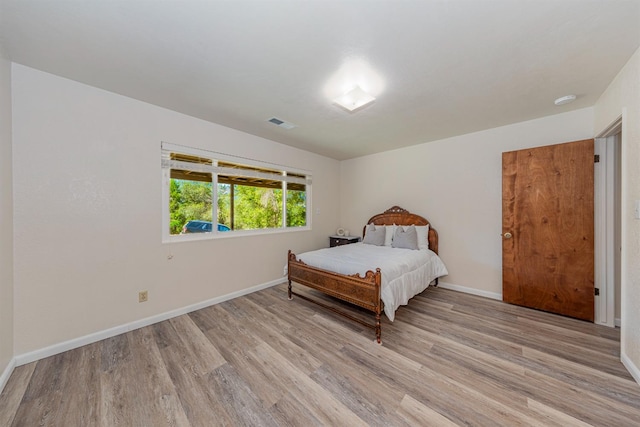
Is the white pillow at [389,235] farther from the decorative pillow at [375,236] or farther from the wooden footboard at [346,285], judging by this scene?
the wooden footboard at [346,285]

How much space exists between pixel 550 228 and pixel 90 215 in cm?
519

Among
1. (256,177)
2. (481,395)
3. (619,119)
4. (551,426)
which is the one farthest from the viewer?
(256,177)

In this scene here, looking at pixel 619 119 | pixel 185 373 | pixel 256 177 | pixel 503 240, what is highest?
pixel 619 119

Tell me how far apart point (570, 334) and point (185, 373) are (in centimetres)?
373

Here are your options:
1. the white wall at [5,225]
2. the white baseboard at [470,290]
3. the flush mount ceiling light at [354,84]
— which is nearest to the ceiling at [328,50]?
the flush mount ceiling light at [354,84]

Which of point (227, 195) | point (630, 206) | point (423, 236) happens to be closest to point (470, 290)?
point (423, 236)

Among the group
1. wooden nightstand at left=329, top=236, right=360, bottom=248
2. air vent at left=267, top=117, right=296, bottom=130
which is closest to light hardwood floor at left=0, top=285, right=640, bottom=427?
wooden nightstand at left=329, top=236, right=360, bottom=248

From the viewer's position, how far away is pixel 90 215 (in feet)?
7.41

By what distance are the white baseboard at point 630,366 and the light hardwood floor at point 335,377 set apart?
0.04 metres

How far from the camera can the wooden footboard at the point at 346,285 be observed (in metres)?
2.32

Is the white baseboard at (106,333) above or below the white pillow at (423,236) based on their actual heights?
below

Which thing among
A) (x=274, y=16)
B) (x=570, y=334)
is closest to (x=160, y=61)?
(x=274, y=16)

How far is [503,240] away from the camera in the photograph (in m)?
3.12

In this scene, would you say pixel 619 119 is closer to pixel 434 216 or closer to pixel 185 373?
pixel 434 216
